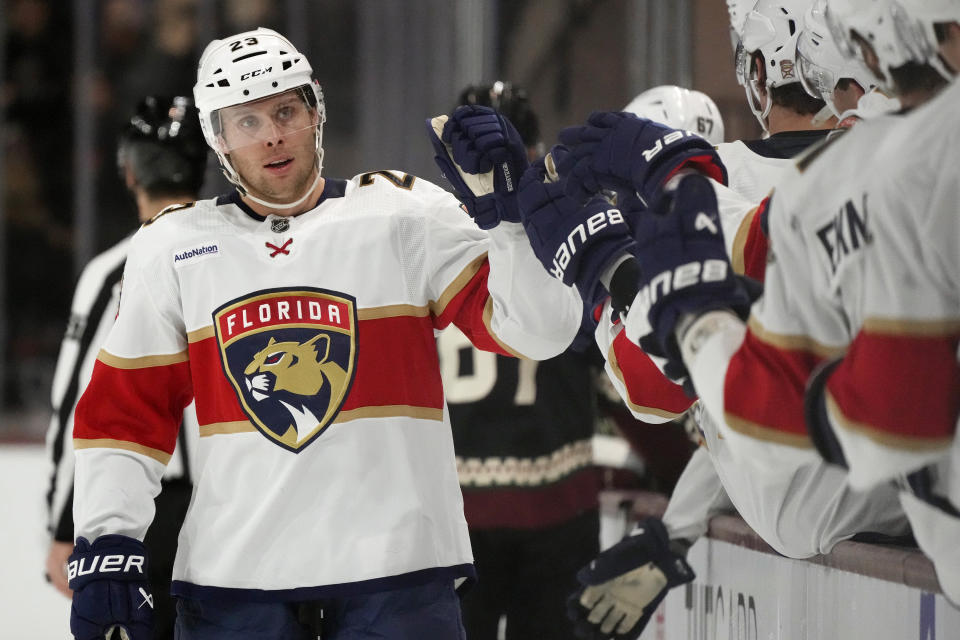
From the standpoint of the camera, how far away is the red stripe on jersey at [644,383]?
5.46 ft

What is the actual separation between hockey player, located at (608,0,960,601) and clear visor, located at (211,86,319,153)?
2.59 ft

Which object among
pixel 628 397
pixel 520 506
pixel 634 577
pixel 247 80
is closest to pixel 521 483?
pixel 520 506

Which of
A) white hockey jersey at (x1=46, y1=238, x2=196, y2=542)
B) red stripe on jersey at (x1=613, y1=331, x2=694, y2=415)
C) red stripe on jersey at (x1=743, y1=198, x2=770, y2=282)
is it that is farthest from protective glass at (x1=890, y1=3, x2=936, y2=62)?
white hockey jersey at (x1=46, y1=238, x2=196, y2=542)

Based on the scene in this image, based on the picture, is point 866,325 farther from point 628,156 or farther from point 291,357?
point 291,357

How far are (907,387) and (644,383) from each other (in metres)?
0.63

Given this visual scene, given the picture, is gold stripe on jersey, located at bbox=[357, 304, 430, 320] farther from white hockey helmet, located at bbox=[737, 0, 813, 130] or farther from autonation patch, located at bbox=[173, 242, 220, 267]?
white hockey helmet, located at bbox=[737, 0, 813, 130]

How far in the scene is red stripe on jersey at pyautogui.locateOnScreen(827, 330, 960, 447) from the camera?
1.06 metres

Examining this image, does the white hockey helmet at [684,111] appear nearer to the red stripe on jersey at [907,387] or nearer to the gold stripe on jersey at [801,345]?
the gold stripe on jersey at [801,345]

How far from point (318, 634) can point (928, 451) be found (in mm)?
1002

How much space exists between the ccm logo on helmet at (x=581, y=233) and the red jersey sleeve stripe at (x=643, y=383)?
22 cm

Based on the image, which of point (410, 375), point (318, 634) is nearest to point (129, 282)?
point (410, 375)

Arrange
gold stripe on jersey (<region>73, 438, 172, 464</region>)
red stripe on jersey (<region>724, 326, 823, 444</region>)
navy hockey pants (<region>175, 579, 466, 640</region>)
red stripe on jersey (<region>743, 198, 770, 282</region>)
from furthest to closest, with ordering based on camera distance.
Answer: gold stripe on jersey (<region>73, 438, 172, 464</region>) < navy hockey pants (<region>175, 579, 466, 640</region>) < red stripe on jersey (<region>743, 198, 770, 282</region>) < red stripe on jersey (<region>724, 326, 823, 444</region>)

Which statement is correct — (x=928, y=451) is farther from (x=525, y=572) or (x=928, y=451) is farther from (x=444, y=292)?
(x=525, y=572)

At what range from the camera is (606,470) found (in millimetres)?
→ 3303
